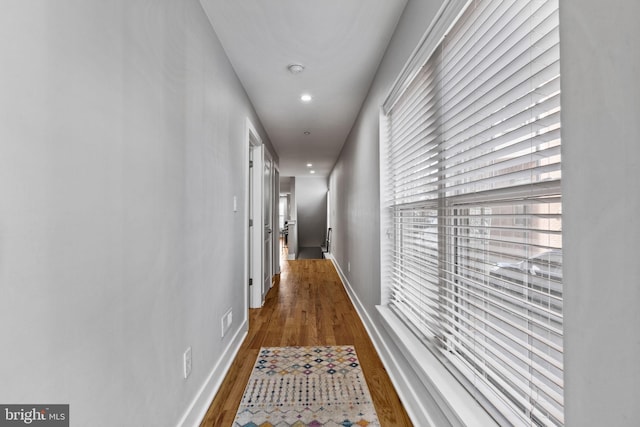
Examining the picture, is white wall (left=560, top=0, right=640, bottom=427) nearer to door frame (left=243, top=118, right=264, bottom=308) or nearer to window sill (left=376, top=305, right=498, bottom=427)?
window sill (left=376, top=305, right=498, bottom=427)

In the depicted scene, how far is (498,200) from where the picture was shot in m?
1.02

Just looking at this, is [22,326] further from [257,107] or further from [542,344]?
[257,107]

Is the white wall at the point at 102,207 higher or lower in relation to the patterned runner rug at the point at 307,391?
higher

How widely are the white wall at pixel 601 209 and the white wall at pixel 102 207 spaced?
4.04 feet

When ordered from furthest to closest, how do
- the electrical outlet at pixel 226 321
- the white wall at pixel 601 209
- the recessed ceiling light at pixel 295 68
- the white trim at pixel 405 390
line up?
the recessed ceiling light at pixel 295 68 → the electrical outlet at pixel 226 321 → the white trim at pixel 405 390 → the white wall at pixel 601 209

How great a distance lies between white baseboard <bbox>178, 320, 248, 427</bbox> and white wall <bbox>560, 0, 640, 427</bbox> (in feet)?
5.32

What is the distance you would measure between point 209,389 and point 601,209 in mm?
2059

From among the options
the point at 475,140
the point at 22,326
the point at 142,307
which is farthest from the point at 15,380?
the point at 475,140

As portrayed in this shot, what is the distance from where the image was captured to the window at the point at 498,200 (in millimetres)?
830

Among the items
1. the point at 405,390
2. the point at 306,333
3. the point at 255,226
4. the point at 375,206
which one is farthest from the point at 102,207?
the point at 255,226

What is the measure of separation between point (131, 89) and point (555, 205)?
1.41 meters

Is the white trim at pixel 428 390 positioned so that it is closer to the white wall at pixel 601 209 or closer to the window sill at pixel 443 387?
the window sill at pixel 443 387

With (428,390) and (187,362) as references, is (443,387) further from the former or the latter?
(187,362)

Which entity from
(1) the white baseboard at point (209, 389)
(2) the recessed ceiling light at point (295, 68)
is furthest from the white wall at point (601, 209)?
(2) the recessed ceiling light at point (295, 68)
